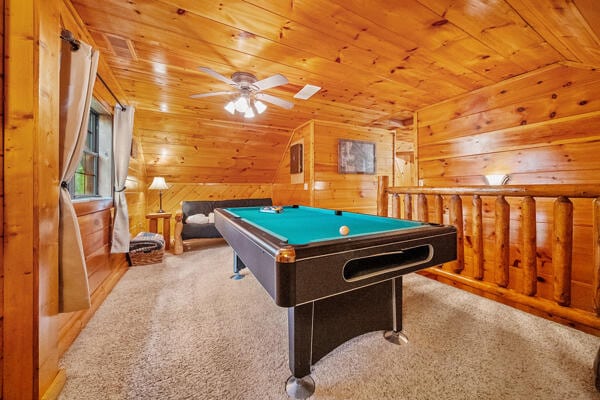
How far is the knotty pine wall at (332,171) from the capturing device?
14.0 ft

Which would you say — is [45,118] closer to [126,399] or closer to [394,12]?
[126,399]

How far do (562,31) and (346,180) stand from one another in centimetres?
310

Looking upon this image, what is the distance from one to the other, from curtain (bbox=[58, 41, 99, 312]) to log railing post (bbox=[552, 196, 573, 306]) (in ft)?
9.53

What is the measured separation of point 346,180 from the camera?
4.54 m

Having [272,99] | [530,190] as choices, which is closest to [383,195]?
[530,190]

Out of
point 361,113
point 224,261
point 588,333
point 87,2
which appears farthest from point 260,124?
point 588,333

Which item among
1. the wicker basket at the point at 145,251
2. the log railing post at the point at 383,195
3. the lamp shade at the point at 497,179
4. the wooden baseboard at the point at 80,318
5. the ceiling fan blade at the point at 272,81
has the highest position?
the ceiling fan blade at the point at 272,81

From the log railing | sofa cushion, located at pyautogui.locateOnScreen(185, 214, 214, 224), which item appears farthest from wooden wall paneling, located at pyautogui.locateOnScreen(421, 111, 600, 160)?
sofa cushion, located at pyautogui.locateOnScreen(185, 214, 214, 224)

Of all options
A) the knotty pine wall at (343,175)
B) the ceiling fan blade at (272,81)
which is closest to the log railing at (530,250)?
the ceiling fan blade at (272,81)

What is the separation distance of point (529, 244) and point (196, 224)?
4.13 metres

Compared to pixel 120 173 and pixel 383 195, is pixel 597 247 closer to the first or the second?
pixel 383 195

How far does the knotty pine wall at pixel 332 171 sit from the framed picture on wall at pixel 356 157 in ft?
0.28

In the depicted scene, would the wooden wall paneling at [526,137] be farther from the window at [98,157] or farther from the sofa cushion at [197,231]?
the window at [98,157]

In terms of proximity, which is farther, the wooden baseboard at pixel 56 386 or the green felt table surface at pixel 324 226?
the green felt table surface at pixel 324 226
